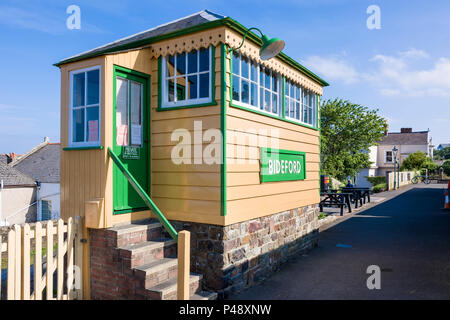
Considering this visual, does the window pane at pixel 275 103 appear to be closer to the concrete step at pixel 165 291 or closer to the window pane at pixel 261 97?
the window pane at pixel 261 97

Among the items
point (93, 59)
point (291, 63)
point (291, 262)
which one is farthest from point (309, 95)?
point (93, 59)

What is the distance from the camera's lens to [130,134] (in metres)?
5.84

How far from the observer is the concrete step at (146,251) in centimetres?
490

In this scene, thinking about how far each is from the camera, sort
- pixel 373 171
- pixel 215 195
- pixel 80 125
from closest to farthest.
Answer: pixel 215 195
pixel 80 125
pixel 373 171

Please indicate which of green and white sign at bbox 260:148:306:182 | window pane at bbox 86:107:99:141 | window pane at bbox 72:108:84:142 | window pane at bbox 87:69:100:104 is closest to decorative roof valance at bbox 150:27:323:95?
window pane at bbox 87:69:100:104

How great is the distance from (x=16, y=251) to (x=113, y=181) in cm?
165

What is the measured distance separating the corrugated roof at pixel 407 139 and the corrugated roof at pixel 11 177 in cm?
4862

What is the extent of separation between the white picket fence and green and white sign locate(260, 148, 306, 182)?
352cm

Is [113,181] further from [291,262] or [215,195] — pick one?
[291,262]

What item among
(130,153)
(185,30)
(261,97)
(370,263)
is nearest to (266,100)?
(261,97)

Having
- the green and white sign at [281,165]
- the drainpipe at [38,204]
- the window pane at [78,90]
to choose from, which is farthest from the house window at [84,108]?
the drainpipe at [38,204]

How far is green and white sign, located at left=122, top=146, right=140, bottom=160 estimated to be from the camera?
566 centimetres

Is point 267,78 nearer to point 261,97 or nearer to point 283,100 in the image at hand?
point 261,97

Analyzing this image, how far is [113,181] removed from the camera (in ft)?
17.9
